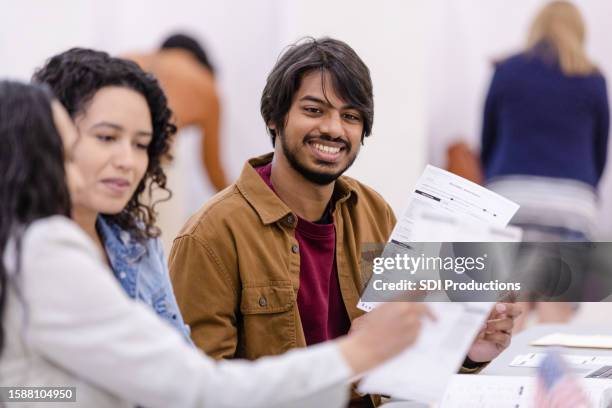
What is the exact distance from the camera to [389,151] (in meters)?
4.28

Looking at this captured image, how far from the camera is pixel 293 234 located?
191cm

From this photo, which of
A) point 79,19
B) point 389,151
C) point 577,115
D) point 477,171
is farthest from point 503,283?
point 79,19

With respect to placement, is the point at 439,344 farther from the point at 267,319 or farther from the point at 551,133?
the point at 551,133

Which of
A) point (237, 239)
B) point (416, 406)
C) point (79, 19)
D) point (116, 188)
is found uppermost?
point (79, 19)

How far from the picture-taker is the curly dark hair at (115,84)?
146 centimetres

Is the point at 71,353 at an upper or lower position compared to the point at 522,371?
upper

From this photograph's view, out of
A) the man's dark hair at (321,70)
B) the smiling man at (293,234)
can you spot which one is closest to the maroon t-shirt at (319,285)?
the smiling man at (293,234)

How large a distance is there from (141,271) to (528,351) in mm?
894

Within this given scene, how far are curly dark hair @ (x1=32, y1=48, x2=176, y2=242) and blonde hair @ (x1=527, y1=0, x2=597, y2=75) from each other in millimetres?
2613

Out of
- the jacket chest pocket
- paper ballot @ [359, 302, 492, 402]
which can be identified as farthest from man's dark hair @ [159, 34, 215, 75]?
paper ballot @ [359, 302, 492, 402]

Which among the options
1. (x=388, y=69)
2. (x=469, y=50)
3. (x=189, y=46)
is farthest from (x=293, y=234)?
(x=469, y=50)

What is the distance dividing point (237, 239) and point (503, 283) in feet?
1.76

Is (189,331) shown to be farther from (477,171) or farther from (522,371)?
(477,171)

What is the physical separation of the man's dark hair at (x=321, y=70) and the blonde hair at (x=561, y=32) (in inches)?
83.0
